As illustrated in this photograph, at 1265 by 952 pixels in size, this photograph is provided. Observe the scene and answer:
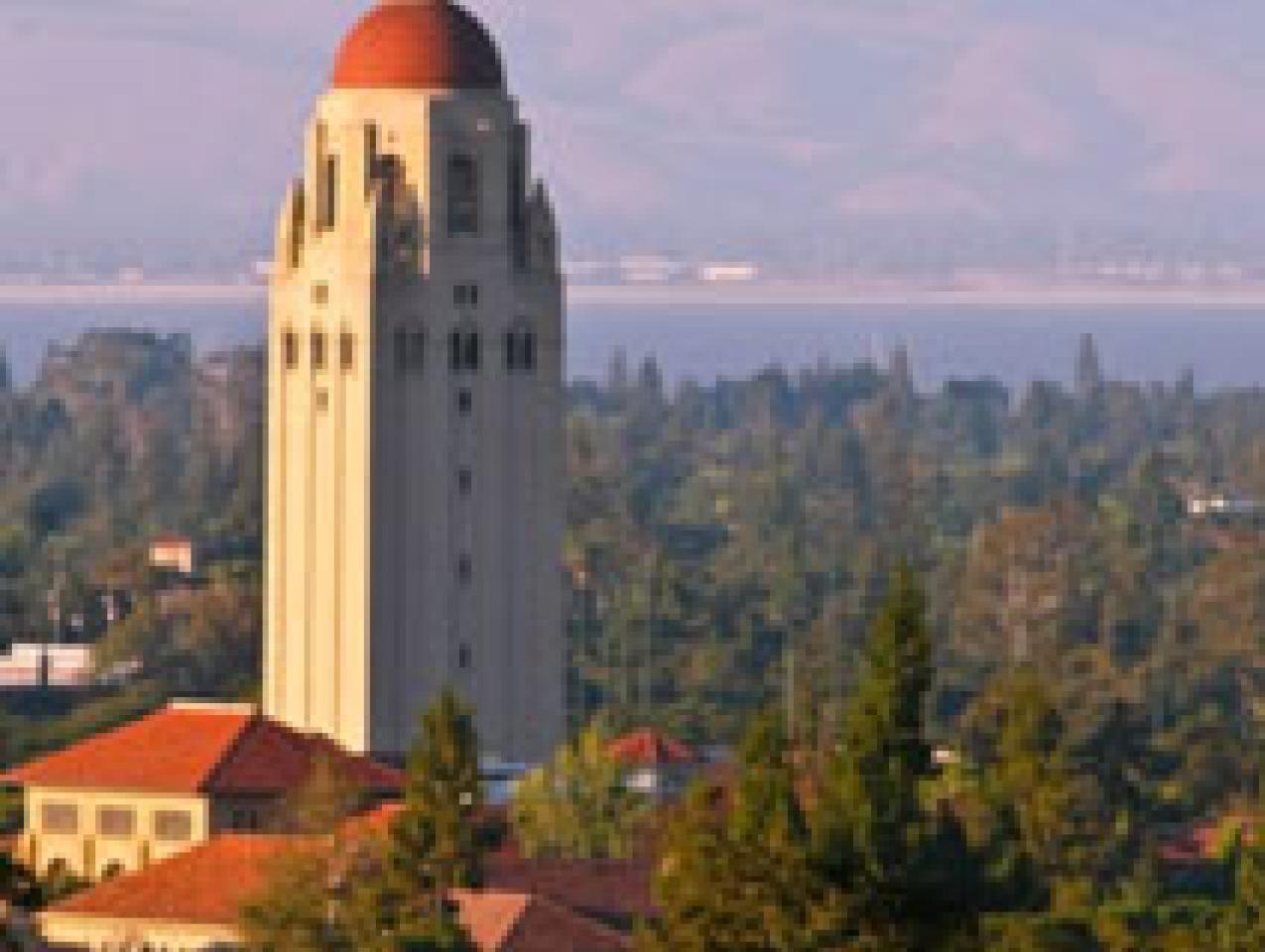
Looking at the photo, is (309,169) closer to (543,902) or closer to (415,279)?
(415,279)

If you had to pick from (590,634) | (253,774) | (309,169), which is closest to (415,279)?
(309,169)

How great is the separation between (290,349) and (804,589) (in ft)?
124

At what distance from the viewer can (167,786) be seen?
245 ft

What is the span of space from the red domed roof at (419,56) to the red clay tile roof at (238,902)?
16.9m

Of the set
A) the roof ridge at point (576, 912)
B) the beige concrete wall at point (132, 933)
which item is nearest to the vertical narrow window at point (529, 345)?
the roof ridge at point (576, 912)

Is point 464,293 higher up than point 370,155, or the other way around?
point 370,155

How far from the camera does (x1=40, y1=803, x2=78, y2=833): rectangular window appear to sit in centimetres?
7569

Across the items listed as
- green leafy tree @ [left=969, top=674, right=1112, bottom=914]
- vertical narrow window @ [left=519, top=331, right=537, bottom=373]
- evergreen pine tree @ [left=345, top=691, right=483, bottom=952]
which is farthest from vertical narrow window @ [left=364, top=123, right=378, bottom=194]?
evergreen pine tree @ [left=345, top=691, right=483, bottom=952]

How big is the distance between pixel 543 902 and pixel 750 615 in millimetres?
50458

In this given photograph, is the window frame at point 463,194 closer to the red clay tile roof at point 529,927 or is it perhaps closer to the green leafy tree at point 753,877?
the red clay tile roof at point 529,927

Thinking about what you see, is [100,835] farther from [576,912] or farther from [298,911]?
[298,911]

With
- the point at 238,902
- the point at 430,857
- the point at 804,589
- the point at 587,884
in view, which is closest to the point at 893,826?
the point at 238,902

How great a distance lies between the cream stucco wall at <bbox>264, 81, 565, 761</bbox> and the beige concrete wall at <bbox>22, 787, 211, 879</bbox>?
305 inches

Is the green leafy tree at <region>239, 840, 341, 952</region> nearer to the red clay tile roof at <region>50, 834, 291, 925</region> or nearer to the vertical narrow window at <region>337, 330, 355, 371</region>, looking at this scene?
the red clay tile roof at <region>50, 834, 291, 925</region>
